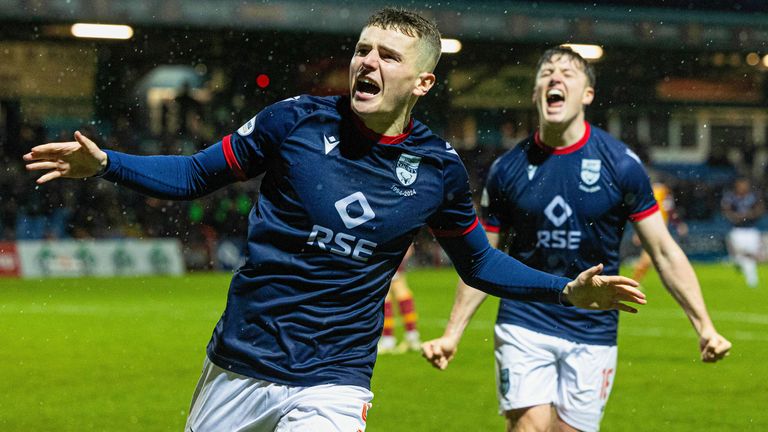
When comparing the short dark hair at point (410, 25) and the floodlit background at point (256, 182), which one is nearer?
the short dark hair at point (410, 25)

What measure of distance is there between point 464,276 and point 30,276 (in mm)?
18643

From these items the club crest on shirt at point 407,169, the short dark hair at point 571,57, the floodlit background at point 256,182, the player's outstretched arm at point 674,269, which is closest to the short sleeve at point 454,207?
the club crest on shirt at point 407,169

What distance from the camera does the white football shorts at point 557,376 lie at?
5160mm

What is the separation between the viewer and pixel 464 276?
162 inches

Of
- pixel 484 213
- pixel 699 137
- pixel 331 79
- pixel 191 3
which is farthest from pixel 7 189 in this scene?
pixel 699 137

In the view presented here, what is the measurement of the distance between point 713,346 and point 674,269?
458 mm

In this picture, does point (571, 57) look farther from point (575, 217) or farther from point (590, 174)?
point (575, 217)

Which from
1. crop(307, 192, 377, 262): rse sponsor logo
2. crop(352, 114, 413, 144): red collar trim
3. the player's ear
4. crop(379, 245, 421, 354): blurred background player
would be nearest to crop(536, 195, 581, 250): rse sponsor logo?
the player's ear

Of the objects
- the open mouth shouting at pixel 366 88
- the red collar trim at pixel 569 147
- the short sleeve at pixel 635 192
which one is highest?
the open mouth shouting at pixel 366 88

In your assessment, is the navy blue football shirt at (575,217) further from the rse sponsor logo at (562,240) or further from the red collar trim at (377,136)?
the red collar trim at (377,136)

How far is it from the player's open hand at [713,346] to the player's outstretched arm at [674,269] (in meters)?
0.05

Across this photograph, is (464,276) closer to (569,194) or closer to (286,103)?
(286,103)

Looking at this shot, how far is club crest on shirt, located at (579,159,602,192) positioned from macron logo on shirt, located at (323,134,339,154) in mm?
1911

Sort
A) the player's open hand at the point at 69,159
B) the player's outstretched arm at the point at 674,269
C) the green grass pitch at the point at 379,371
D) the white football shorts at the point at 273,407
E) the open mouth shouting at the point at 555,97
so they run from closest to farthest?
the player's open hand at the point at 69,159
the white football shorts at the point at 273,407
the player's outstretched arm at the point at 674,269
the open mouth shouting at the point at 555,97
the green grass pitch at the point at 379,371
